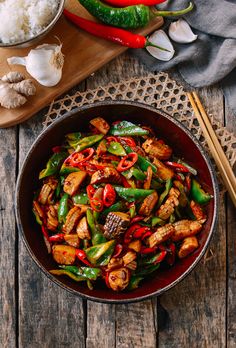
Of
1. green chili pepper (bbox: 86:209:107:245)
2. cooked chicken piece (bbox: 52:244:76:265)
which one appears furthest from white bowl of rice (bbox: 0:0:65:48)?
cooked chicken piece (bbox: 52:244:76:265)

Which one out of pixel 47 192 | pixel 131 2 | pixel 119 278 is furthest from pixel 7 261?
pixel 131 2

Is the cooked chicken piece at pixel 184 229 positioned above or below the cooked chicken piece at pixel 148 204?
below

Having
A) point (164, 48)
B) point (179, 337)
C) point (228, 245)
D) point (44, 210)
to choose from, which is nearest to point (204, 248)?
point (228, 245)

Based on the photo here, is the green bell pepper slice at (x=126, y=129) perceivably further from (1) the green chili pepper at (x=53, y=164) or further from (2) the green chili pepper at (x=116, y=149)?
(1) the green chili pepper at (x=53, y=164)

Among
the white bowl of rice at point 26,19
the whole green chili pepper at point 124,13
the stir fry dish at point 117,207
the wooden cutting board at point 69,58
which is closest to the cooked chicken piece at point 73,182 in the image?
the stir fry dish at point 117,207

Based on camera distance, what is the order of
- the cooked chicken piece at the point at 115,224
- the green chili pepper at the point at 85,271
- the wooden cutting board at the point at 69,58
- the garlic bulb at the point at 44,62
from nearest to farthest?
the cooked chicken piece at the point at 115,224 → the green chili pepper at the point at 85,271 → the garlic bulb at the point at 44,62 → the wooden cutting board at the point at 69,58

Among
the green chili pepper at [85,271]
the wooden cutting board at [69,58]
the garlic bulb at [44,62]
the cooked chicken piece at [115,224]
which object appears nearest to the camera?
the cooked chicken piece at [115,224]

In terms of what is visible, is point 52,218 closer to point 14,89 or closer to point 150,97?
point 14,89
